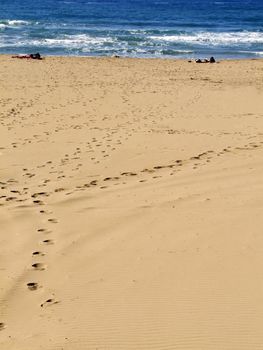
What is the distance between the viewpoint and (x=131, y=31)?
3931 cm

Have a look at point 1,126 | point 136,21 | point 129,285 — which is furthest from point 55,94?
point 136,21

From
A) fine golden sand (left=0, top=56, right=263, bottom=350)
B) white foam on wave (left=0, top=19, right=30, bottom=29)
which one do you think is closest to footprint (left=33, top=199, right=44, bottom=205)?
fine golden sand (left=0, top=56, right=263, bottom=350)

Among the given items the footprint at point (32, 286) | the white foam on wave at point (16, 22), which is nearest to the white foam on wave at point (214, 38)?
the white foam on wave at point (16, 22)

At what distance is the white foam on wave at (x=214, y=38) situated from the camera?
36.3 metres

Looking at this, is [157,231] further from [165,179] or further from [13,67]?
[13,67]

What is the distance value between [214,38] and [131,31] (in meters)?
5.69

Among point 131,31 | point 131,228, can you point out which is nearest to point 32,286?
point 131,228

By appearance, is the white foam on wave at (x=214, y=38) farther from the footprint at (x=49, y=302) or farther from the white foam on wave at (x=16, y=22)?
the footprint at (x=49, y=302)

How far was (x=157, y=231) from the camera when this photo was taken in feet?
22.4

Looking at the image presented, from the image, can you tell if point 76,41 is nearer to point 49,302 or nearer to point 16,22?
point 16,22

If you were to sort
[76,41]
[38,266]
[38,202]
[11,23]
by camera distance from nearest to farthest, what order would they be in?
[38,266] → [38,202] → [76,41] → [11,23]

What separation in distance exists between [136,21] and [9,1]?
22528 millimetres

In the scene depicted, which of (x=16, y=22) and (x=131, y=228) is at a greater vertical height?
(x=16, y=22)

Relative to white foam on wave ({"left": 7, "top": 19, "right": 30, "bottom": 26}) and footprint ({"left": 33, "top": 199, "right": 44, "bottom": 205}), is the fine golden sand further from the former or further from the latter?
white foam on wave ({"left": 7, "top": 19, "right": 30, "bottom": 26})
